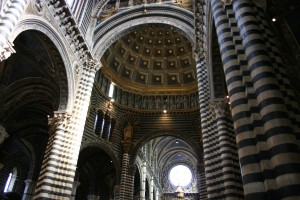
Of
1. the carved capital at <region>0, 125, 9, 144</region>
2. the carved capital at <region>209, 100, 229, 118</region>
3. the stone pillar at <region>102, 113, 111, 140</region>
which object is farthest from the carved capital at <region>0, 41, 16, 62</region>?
the stone pillar at <region>102, 113, 111, 140</region>

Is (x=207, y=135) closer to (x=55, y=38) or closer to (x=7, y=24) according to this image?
(x=55, y=38)

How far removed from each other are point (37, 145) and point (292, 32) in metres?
22.5

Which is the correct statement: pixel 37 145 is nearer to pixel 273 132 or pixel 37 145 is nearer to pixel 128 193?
pixel 128 193

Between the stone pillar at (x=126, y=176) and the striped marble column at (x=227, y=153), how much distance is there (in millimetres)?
13789

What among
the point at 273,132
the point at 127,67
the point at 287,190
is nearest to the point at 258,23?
the point at 273,132

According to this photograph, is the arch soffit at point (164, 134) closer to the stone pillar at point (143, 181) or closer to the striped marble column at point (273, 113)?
the stone pillar at point (143, 181)

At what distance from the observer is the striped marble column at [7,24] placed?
9.43 m

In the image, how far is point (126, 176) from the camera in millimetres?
24141

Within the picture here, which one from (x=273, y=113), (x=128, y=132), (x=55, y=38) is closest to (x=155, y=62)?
(x=128, y=132)

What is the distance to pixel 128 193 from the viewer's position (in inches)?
932

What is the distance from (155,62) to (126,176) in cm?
1230

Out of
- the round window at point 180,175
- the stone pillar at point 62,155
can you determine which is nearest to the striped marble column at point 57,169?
the stone pillar at point 62,155

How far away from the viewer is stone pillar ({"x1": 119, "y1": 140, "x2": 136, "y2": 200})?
23.4 meters

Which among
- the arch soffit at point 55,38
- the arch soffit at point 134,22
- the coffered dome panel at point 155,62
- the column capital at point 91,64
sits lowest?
the arch soffit at point 55,38
